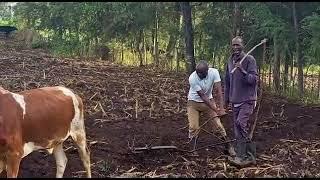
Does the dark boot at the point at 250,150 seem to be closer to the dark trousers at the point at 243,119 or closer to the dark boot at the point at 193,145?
the dark trousers at the point at 243,119

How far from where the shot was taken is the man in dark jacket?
741 centimetres

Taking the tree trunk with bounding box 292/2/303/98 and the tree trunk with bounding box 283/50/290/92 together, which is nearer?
the tree trunk with bounding box 292/2/303/98

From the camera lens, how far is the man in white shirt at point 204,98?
309 inches

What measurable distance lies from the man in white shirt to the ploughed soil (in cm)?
25

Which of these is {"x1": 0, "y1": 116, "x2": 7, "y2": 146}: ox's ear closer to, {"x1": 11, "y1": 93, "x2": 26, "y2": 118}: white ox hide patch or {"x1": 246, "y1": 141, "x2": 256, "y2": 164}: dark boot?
{"x1": 11, "y1": 93, "x2": 26, "y2": 118}: white ox hide patch

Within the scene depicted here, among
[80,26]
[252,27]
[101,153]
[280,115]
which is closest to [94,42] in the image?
[80,26]

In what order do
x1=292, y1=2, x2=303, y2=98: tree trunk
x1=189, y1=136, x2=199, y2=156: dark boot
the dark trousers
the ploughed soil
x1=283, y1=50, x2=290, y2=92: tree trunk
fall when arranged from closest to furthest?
the ploughed soil
the dark trousers
x1=189, y1=136, x2=199, y2=156: dark boot
x1=292, y1=2, x2=303, y2=98: tree trunk
x1=283, y1=50, x2=290, y2=92: tree trunk

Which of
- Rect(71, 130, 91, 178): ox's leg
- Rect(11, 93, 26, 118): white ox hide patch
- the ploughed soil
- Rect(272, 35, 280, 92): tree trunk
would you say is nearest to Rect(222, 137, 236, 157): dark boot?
the ploughed soil

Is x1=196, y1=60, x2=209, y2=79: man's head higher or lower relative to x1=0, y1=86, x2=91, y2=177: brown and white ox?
higher

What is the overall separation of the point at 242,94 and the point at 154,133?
2.48m

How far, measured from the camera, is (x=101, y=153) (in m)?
8.19

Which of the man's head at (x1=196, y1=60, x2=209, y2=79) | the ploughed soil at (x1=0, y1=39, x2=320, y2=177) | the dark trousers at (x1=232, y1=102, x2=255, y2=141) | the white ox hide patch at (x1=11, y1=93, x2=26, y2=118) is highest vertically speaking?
the man's head at (x1=196, y1=60, x2=209, y2=79)

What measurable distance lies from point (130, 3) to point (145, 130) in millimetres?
12217

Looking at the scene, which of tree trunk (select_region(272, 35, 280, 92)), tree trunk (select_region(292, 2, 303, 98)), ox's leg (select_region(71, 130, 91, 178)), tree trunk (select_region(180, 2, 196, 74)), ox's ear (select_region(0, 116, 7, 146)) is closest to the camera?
ox's ear (select_region(0, 116, 7, 146))
